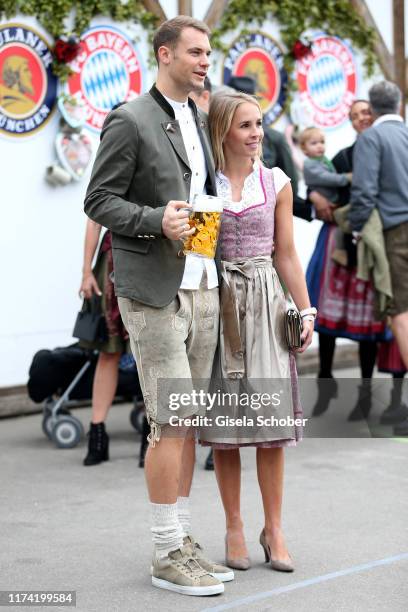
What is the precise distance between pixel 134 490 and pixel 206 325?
1744mm

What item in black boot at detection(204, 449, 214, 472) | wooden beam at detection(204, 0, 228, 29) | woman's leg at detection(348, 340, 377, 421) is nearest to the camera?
black boot at detection(204, 449, 214, 472)

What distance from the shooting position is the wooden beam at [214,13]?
8555 mm

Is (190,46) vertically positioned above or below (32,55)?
below

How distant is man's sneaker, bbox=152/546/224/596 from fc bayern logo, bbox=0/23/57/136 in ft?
12.9

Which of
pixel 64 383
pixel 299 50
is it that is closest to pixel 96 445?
pixel 64 383

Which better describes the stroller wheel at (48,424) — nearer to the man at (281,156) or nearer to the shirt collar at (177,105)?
the man at (281,156)

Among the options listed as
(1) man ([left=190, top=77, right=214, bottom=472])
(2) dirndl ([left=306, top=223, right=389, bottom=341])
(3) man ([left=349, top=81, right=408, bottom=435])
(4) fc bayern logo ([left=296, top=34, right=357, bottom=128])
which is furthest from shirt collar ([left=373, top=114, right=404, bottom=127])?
(4) fc bayern logo ([left=296, top=34, right=357, bottom=128])

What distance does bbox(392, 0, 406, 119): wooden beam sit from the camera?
9.77 meters

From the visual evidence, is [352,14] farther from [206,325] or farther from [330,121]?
[206,325]

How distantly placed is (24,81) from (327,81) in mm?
3010

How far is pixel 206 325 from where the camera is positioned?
4.12m

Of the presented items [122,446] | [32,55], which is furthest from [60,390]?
[32,55]

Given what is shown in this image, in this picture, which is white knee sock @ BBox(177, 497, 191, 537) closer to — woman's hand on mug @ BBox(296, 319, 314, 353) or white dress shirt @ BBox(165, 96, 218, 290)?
woman's hand on mug @ BBox(296, 319, 314, 353)

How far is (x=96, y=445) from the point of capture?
6.21 meters
